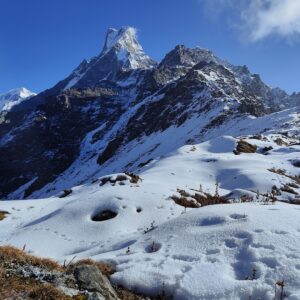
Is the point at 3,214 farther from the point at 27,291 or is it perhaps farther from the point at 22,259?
the point at 27,291

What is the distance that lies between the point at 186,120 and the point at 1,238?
100116mm

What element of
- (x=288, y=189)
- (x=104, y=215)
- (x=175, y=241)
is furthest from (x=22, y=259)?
(x=288, y=189)

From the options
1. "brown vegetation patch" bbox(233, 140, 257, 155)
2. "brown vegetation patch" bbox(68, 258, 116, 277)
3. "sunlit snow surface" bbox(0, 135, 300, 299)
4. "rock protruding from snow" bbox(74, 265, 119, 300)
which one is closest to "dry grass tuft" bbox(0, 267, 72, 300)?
"rock protruding from snow" bbox(74, 265, 119, 300)

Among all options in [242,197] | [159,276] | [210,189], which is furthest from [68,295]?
Answer: [210,189]

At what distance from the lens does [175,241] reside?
12.0m

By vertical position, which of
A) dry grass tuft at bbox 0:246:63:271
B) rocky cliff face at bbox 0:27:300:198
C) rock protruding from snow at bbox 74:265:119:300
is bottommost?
rock protruding from snow at bbox 74:265:119:300

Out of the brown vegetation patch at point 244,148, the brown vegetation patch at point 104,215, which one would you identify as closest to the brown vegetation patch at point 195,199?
the brown vegetation patch at point 104,215

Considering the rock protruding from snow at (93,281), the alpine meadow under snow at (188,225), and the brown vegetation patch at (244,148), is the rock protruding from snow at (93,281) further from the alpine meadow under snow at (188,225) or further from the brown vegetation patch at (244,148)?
the brown vegetation patch at (244,148)

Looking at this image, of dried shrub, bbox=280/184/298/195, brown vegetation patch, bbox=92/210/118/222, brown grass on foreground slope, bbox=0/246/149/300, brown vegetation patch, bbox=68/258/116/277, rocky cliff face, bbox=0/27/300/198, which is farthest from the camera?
rocky cliff face, bbox=0/27/300/198

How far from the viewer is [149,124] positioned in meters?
138

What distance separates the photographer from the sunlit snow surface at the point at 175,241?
30.9 ft

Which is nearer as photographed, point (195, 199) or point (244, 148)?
point (195, 199)

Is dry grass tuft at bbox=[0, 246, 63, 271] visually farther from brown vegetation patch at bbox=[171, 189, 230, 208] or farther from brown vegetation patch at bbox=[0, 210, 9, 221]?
brown vegetation patch at bbox=[0, 210, 9, 221]

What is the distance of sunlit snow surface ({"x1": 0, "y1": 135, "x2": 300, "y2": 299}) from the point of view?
941 centimetres
